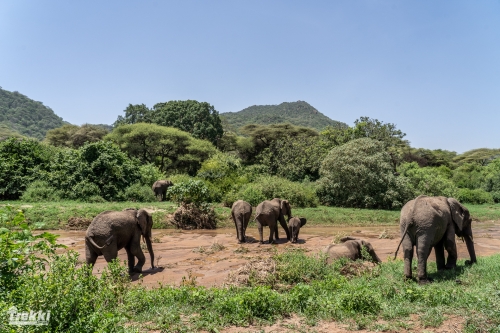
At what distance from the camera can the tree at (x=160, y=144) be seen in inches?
1617

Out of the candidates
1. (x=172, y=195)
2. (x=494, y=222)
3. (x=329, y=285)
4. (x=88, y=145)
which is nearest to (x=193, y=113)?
(x=88, y=145)

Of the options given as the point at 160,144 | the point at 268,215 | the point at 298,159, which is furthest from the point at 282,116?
the point at 268,215

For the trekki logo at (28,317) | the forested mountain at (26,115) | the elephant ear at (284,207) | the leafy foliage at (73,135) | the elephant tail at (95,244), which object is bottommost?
the trekki logo at (28,317)

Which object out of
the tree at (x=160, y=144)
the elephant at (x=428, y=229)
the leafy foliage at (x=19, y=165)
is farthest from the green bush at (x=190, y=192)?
the tree at (x=160, y=144)

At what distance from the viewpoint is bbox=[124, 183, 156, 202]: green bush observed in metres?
28.1

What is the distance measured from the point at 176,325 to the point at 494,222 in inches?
1102

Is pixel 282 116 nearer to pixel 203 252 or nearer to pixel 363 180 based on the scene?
pixel 363 180

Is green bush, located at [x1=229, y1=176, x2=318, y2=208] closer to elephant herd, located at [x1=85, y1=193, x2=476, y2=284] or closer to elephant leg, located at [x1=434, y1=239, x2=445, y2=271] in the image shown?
elephant herd, located at [x1=85, y1=193, x2=476, y2=284]

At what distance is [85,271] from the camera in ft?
17.1

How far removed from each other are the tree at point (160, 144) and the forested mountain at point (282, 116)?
7143cm

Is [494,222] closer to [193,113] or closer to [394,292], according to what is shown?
[394,292]

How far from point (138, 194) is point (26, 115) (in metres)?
120

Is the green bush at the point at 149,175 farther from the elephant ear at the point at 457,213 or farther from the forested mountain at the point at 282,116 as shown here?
the forested mountain at the point at 282,116

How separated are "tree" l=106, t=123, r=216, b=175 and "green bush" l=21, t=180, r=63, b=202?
14340mm
